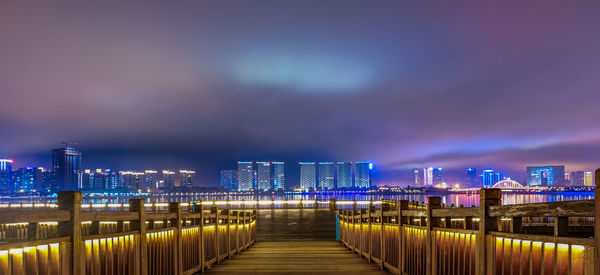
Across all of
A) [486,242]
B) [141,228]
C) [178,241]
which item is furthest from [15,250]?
[486,242]

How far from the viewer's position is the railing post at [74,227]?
4.10 m

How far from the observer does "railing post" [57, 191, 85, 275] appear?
4.10 metres

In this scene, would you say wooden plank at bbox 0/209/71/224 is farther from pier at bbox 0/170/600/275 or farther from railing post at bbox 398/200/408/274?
railing post at bbox 398/200/408/274

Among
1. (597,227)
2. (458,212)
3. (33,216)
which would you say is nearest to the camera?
(597,227)

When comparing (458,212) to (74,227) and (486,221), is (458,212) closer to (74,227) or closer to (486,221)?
(486,221)

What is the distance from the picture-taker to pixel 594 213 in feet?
9.23

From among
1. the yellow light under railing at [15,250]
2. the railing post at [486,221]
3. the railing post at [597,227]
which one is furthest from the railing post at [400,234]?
the yellow light under railing at [15,250]

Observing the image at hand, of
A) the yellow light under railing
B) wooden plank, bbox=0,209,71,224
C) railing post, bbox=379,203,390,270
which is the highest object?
wooden plank, bbox=0,209,71,224

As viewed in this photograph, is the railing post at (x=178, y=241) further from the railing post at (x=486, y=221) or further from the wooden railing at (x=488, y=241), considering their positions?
the railing post at (x=486, y=221)

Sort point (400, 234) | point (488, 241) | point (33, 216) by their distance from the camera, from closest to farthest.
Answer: point (33, 216) < point (488, 241) < point (400, 234)

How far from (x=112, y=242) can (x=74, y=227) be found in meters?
0.84

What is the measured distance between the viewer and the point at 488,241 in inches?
162

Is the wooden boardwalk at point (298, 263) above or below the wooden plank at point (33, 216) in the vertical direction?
below

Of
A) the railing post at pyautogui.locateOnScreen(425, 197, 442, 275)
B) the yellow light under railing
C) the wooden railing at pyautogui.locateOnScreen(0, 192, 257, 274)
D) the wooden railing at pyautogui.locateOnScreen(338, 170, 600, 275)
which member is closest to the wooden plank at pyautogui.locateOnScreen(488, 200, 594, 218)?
the wooden railing at pyautogui.locateOnScreen(338, 170, 600, 275)
